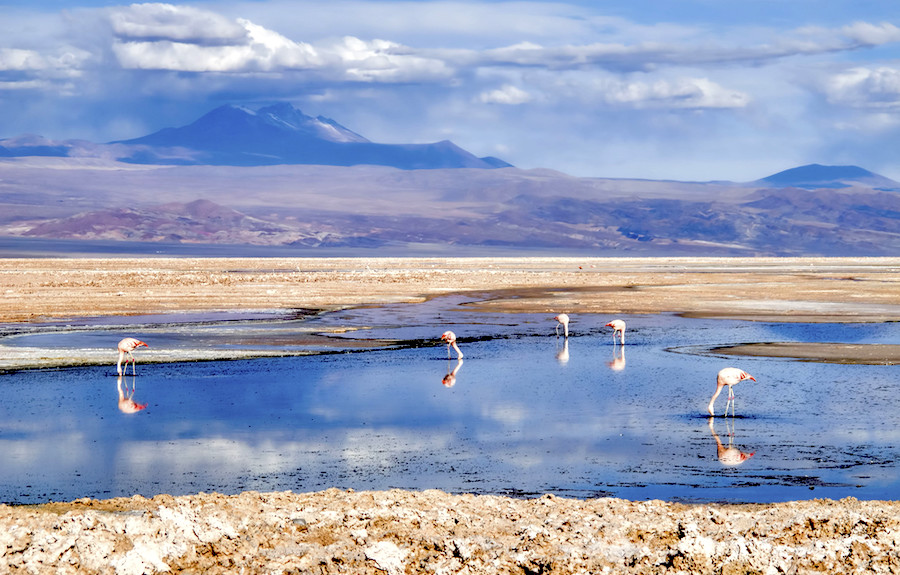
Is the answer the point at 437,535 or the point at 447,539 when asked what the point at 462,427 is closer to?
the point at 437,535

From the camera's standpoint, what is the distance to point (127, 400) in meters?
21.3

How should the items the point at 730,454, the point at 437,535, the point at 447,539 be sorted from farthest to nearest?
the point at 730,454
the point at 437,535
the point at 447,539

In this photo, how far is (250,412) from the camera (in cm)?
1977

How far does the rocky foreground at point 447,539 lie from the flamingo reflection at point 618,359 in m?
14.0

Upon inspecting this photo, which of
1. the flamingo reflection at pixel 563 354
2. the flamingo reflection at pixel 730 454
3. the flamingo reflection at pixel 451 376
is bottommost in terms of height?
the flamingo reflection at pixel 563 354

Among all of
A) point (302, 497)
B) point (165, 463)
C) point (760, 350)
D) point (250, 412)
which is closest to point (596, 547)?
point (302, 497)

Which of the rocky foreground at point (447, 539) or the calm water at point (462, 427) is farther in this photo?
the calm water at point (462, 427)

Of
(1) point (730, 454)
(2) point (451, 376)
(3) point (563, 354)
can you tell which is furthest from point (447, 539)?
(3) point (563, 354)

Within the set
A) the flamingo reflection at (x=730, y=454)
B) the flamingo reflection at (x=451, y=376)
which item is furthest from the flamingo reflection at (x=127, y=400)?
the flamingo reflection at (x=730, y=454)

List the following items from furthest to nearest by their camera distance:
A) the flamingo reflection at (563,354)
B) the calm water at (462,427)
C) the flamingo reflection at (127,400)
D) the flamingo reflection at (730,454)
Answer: the flamingo reflection at (563,354) → the flamingo reflection at (127,400) → the flamingo reflection at (730,454) → the calm water at (462,427)

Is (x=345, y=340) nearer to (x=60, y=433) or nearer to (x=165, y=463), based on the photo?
(x=60, y=433)

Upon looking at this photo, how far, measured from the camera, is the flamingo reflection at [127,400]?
20.2m

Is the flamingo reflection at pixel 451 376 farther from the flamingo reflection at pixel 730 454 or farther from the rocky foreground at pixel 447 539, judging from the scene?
the rocky foreground at pixel 447 539

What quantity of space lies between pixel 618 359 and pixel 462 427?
9.84m
